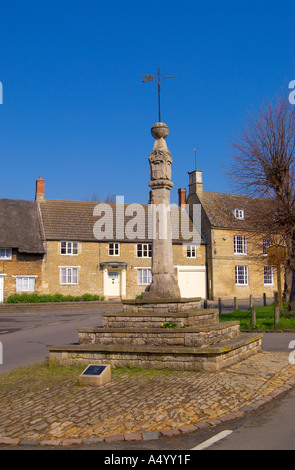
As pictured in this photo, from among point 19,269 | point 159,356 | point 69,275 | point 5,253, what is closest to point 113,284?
point 69,275

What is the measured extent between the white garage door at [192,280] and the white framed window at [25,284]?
11.9 m

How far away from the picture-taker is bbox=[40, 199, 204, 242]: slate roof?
3462 centimetres

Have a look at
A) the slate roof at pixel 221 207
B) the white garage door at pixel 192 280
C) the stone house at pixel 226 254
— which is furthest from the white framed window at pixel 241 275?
the slate roof at pixel 221 207

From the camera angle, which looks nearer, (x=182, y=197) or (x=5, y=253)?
(x=5, y=253)

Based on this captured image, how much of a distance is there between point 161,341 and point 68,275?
25.7m

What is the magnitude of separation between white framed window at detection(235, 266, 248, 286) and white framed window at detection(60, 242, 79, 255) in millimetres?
13991

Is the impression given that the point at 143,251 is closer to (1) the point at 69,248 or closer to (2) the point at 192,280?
(2) the point at 192,280

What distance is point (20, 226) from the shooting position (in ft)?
112

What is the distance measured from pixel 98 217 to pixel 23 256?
Result: 801 centimetres

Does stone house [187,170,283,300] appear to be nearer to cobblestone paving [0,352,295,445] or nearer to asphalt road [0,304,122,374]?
asphalt road [0,304,122,374]

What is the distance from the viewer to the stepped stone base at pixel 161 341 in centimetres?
855

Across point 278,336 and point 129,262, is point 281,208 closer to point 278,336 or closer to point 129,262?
point 278,336

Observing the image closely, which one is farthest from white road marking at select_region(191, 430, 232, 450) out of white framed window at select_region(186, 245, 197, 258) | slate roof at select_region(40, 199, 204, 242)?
white framed window at select_region(186, 245, 197, 258)
